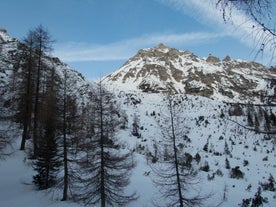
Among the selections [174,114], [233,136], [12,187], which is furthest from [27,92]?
[233,136]

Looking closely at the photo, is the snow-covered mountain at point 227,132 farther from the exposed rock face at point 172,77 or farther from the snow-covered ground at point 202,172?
the exposed rock face at point 172,77

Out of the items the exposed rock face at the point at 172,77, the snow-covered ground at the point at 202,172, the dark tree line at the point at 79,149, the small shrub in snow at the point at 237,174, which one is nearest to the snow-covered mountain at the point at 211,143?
the snow-covered ground at the point at 202,172

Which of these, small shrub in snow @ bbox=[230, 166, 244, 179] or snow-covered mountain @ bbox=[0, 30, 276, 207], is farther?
small shrub in snow @ bbox=[230, 166, 244, 179]

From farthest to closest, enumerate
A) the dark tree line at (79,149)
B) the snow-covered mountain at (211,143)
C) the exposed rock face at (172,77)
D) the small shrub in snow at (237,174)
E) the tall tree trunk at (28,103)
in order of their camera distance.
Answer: the exposed rock face at (172,77) < the tall tree trunk at (28,103) < the small shrub in snow at (237,174) < the dark tree line at (79,149) < the snow-covered mountain at (211,143)

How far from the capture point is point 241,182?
1482cm

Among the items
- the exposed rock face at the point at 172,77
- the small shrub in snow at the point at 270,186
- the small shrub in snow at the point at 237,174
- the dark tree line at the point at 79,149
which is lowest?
the small shrub in snow at the point at 270,186

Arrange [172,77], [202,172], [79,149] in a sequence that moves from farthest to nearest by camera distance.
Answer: [172,77]
[202,172]
[79,149]

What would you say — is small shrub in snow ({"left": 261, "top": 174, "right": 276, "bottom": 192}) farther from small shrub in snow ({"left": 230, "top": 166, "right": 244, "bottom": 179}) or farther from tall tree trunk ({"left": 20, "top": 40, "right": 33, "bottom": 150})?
tall tree trunk ({"left": 20, "top": 40, "right": 33, "bottom": 150})

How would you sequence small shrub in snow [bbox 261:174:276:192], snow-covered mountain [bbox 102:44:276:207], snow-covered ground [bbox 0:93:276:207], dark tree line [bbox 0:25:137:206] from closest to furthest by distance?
snow-covered mountain [bbox 102:44:276:207]
dark tree line [bbox 0:25:137:206]
snow-covered ground [bbox 0:93:276:207]
small shrub in snow [bbox 261:174:276:192]

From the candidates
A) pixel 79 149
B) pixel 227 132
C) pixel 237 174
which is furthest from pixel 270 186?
pixel 227 132

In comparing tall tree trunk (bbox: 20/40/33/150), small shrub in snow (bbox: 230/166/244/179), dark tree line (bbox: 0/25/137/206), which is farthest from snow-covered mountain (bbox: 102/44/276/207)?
tall tree trunk (bbox: 20/40/33/150)

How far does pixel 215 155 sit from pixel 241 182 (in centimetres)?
662

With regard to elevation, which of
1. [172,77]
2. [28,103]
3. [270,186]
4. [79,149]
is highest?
[172,77]

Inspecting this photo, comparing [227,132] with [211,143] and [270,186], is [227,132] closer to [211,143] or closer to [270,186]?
[211,143]
